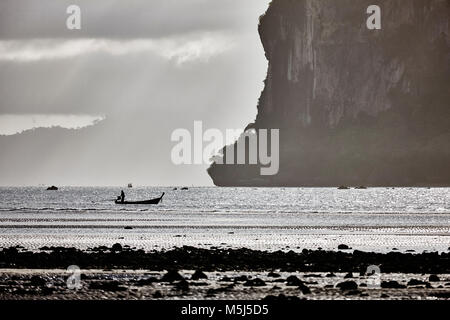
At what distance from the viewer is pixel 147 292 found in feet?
124

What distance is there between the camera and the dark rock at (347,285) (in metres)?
39.2

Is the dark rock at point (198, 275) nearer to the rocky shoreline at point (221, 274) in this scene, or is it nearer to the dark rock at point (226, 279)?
the rocky shoreline at point (221, 274)

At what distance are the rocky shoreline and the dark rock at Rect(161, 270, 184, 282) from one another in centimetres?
4

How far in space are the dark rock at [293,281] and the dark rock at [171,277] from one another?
4.54m

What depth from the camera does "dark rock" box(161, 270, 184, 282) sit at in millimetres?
42594

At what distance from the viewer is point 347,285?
39.8 m

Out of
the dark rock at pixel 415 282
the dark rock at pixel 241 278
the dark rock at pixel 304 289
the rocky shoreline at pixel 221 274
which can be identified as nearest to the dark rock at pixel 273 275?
the rocky shoreline at pixel 221 274

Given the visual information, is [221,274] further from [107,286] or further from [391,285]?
[391,285]

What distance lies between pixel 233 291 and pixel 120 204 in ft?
470

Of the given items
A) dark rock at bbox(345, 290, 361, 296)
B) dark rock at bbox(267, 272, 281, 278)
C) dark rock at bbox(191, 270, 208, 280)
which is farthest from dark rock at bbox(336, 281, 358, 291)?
dark rock at bbox(191, 270, 208, 280)

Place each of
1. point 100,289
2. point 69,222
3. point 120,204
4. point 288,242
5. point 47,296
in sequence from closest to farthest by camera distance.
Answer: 1. point 47,296
2. point 100,289
3. point 288,242
4. point 69,222
5. point 120,204

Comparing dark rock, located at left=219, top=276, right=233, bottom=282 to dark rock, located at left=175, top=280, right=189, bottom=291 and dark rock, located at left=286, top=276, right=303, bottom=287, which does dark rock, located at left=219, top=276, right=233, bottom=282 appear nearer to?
dark rock, located at left=175, top=280, right=189, bottom=291
